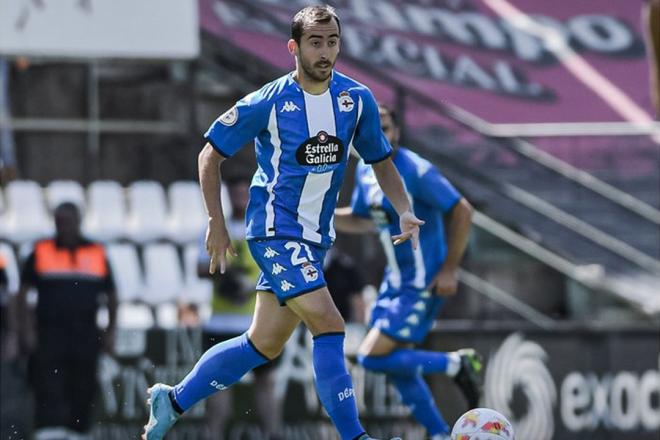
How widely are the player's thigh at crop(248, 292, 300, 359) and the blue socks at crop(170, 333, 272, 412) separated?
43 millimetres

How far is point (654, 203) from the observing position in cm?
1511

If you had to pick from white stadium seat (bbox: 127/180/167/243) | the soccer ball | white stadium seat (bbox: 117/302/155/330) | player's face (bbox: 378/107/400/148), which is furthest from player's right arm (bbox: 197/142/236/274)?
white stadium seat (bbox: 127/180/167/243)

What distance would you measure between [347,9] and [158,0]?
22.1 feet

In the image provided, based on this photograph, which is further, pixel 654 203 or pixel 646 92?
pixel 646 92

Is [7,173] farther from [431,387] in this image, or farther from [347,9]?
[347,9]

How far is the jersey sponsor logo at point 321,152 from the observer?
7.31 meters

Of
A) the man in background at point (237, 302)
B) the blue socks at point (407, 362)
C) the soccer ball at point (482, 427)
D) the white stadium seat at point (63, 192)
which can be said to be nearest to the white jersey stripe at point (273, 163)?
the soccer ball at point (482, 427)

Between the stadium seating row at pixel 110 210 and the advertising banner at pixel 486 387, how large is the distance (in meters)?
2.99

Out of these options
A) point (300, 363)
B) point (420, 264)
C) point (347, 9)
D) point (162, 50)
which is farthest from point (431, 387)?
point (347, 9)

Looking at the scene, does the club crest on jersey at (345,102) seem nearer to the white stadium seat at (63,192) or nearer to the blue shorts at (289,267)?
the blue shorts at (289,267)

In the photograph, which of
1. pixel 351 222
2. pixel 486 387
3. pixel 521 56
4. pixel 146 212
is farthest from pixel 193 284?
pixel 521 56

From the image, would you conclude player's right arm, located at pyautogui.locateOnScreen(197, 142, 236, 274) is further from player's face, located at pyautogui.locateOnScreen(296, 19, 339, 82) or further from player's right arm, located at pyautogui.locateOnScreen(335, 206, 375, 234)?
player's right arm, located at pyautogui.locateOnScreen(335, 206, 375, 234)

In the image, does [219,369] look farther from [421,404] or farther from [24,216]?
[24,216]

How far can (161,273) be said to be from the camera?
49.2 ft
